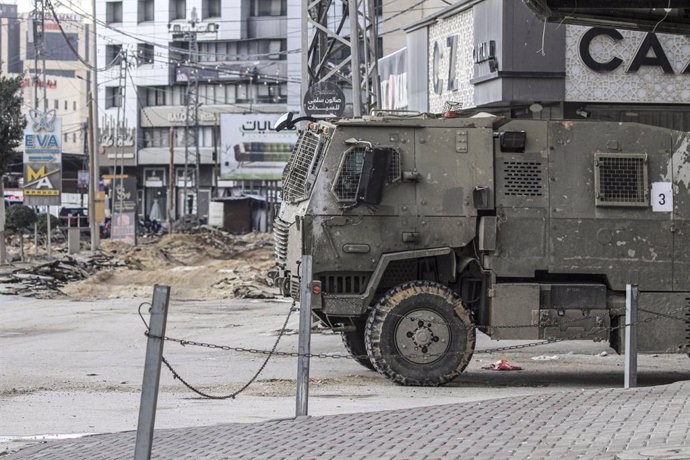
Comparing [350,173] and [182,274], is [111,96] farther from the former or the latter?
[350,173]

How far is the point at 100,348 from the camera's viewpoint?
1959 cm

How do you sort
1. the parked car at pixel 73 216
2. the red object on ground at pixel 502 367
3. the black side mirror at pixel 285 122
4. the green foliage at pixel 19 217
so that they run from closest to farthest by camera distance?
1. the red object on ground at pixel 502 367
2. the black side mirror at pixel 285 122
3. the green foliage at pixel 19 217
4. the parked car at pixel 73 216

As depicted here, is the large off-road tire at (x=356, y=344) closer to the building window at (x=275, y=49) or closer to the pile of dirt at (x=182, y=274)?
the pile of dirt at (x=182, y=274)

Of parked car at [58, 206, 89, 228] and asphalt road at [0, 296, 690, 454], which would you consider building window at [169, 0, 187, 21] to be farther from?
asphalt road at [0, 296, 690, 454]

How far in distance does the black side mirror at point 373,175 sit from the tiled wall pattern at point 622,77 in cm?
751

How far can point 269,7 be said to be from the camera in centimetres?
10125

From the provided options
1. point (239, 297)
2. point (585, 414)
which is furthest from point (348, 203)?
point (239, 297)

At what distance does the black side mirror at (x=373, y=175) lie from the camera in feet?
49.9

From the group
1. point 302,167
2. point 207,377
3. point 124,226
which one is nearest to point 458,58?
point 302,167

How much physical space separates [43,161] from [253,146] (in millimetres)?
44823

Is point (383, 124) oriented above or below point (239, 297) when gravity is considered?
above

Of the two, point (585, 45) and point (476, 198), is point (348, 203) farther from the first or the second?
point (585, 45)

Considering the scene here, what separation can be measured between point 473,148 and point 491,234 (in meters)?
1.02

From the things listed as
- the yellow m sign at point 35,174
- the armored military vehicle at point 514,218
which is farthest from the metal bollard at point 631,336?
the yellow m sign at point 35,174
